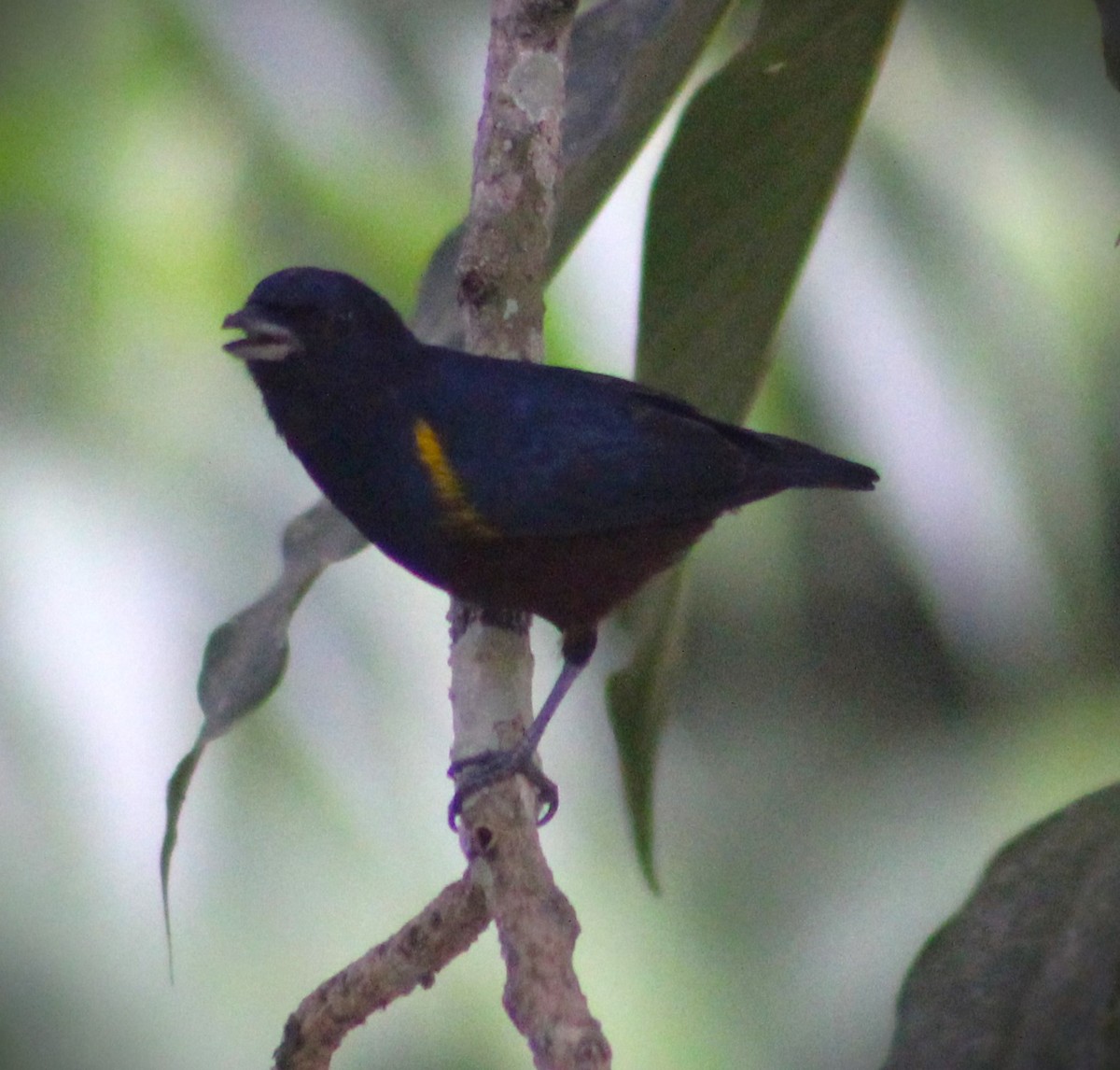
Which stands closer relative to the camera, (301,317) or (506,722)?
(506,722)

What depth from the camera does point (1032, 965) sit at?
160 centimetres

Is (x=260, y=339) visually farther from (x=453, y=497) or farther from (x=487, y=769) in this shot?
(x=487, y=769)

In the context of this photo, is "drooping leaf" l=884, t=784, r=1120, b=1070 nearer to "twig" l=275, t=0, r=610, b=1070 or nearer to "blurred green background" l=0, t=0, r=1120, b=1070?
"twig" l=275, t=0, r=610, b=1070

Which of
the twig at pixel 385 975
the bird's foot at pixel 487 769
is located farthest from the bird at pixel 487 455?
the twig at pixel 385 975

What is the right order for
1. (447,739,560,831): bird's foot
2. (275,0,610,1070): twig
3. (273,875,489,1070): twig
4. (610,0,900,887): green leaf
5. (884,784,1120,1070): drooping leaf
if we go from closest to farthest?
(884,784,1120,1070): drooping leaf → (275,0,610,1070): twig → (273,875,489,1070): twig → (447,739,560,831): bird's foot → (610,0,900,887): green leaf

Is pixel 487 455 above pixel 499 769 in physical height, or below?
above

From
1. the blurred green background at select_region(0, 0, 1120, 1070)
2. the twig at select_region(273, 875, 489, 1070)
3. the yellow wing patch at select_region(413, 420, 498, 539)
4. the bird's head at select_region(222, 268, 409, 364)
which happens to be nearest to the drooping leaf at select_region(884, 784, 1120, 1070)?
the twig at select_region(273, 875, 489, 1070)

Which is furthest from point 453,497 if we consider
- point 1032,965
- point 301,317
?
point 1032,965

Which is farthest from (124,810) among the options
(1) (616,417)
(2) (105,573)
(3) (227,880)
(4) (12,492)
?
(1) (616,417)

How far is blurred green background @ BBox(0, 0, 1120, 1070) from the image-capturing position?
373 centimetres

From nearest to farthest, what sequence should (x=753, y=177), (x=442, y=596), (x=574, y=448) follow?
(x=753, y=177) < (x=574, y=448) < (x=442, y=596)

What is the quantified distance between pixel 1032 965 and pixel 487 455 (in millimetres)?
1389

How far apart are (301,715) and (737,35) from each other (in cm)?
210

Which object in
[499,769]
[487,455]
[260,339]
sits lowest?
[499,769]
